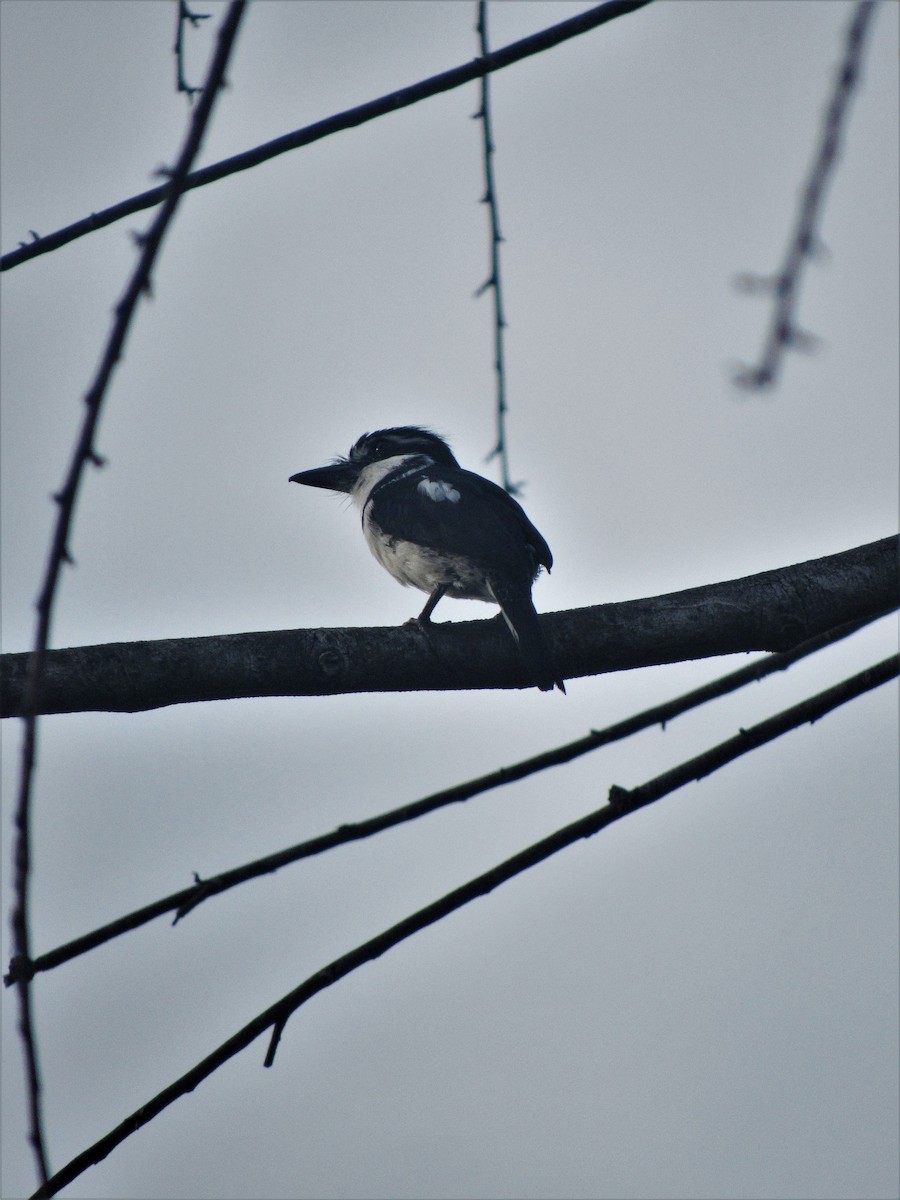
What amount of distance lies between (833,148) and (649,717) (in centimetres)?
72

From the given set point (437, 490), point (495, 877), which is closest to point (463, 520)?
point (437, 490)

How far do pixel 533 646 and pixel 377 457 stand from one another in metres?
2.99

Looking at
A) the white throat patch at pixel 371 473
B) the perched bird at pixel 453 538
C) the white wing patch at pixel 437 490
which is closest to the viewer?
the perched bird at pixel 453 538

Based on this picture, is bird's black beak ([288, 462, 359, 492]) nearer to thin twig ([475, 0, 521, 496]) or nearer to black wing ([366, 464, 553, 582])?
black wing ([366, 464, 553, 582])

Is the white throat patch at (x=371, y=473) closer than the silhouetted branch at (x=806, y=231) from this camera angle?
No

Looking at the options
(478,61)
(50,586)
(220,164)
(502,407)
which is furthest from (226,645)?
(50,586)

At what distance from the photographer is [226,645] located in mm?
3336

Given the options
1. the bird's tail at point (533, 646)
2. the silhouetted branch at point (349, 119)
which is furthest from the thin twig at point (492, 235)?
the bird's tail at point (533, 646)

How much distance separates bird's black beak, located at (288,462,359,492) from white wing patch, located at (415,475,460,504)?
1.29m

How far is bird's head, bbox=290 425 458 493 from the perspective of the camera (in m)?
6.53

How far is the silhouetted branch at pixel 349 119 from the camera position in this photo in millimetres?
1854

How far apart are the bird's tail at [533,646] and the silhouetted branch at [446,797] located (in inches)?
86.1

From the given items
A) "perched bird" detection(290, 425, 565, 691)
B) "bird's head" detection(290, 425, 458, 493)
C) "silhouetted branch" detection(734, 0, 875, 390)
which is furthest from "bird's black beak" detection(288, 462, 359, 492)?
"silhouetted branch" detection(734, 0, 875, 390)

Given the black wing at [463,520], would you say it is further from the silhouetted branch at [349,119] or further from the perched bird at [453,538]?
the silhouetted branch at [349,119]
